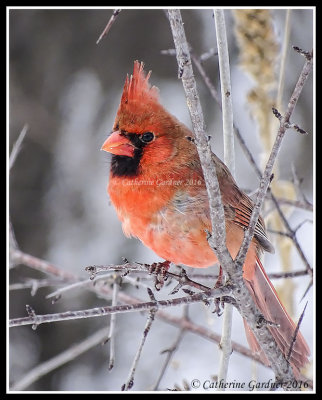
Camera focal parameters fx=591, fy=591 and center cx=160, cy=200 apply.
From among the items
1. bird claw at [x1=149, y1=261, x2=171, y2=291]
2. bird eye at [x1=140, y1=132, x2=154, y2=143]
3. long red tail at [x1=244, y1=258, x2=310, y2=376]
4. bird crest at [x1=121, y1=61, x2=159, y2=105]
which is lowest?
long red tail at [x1=244, y1=258, x2=310, y2=376]

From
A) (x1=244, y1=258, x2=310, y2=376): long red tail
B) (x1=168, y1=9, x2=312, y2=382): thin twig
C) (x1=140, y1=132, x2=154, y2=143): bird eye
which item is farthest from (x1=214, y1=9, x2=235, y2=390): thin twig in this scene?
(x1=140, y1=132, x2=154, y2=143): bird eye

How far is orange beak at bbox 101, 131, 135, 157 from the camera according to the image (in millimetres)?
2176

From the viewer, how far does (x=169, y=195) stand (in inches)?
81.6

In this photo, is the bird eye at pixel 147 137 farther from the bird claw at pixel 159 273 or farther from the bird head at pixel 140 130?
the bird claw at pixel 159 273

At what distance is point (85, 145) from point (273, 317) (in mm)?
2418

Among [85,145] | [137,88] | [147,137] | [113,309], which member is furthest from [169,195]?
[85,145]

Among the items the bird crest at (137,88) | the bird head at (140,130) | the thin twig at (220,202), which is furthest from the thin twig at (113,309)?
the bird crest at (137,88)

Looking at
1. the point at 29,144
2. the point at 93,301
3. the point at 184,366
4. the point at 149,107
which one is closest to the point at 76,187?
the point at 29,144

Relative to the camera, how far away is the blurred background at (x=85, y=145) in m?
3.94

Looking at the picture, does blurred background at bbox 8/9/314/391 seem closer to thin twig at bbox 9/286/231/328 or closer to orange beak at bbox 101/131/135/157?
orange beak at bbox 101/131/135/157

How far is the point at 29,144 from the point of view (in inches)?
165

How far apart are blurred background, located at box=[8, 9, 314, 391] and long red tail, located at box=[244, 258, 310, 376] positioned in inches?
65.3

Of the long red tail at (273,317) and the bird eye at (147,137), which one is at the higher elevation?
the bird eye at (147,137)
